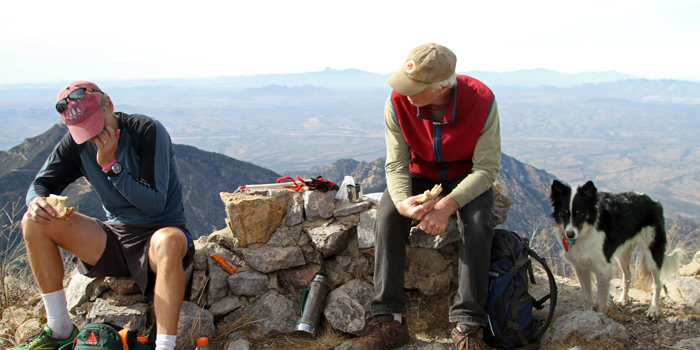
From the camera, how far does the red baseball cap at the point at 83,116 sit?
10.2ft

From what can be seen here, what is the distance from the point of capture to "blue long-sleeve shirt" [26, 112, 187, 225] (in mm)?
3266

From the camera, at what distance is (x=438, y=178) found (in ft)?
11.7

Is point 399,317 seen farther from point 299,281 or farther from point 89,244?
point 89,244

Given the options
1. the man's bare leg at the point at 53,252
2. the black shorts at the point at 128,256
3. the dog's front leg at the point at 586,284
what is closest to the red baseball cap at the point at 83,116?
the man's bare leg at the point at 53,252

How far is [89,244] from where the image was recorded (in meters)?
3.27

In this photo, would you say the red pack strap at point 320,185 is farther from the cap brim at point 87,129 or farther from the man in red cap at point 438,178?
the cap brim at point 87,129

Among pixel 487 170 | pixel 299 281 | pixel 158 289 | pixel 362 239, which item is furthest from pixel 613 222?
pixel 158 289

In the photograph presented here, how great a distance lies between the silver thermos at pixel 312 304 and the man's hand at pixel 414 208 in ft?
3.44

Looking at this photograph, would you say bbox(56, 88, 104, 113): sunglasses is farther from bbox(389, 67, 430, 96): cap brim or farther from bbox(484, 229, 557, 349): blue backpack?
bbox(484, 229, 557, 349): blue backpack

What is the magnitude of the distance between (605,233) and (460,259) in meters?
1.52

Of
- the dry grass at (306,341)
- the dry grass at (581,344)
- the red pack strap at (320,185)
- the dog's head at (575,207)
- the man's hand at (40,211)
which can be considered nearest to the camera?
the man's hand at (40,211)

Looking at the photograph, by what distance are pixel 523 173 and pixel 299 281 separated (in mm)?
73269

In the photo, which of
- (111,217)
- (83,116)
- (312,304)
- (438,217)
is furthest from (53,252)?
(438,217)

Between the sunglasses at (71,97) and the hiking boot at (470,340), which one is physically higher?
the sunglasses at (71,97)
